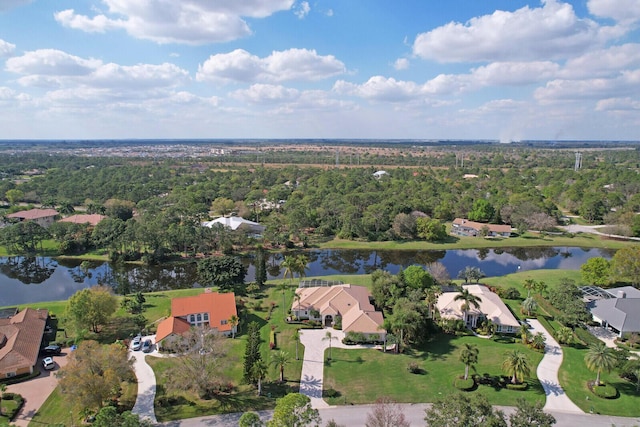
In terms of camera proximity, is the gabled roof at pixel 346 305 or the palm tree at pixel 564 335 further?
the gabled roof at pixel 346 305

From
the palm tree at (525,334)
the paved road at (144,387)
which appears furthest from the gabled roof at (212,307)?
the palm tree at (525,334)

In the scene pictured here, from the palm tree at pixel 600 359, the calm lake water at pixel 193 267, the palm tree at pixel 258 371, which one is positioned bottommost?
the calm lake water at pixel 193 267

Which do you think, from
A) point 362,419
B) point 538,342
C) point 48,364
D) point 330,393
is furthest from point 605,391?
point 48,364

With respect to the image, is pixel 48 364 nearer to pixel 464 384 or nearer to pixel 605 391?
pixel 464 384

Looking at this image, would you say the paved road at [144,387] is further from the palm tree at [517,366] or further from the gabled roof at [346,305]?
the palm tree at [517,366]

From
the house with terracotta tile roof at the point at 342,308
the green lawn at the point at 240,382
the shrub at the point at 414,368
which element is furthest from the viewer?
the house with terracotta tile roof at the point at 342,308

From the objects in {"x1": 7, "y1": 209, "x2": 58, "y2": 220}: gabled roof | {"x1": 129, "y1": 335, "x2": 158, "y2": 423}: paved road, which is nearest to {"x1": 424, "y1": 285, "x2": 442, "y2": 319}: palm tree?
{"x1": 129, "y1": 335, "x2": 158, "y2": 423}: paved road

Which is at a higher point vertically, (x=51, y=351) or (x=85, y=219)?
(x=85, y=219)
